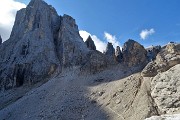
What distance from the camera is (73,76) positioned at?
51.8 meters

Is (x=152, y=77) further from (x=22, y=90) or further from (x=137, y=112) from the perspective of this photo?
(x=22, y=90)

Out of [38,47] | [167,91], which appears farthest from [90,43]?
[167,91]

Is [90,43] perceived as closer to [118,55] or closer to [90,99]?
[118,55]

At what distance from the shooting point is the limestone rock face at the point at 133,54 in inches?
1873

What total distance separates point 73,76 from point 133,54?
10662mm

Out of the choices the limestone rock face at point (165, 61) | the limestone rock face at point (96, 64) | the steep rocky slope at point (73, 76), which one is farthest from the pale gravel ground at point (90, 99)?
the limestone rock face at point (96, 64)

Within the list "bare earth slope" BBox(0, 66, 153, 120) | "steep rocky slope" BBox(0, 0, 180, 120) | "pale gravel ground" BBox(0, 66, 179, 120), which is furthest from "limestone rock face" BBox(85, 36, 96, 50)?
"bare earth slope" BBox(0, 66, 153, 120)

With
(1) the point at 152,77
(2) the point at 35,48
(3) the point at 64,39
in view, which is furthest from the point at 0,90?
(1) the point at 152,77

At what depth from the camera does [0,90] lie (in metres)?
65.1

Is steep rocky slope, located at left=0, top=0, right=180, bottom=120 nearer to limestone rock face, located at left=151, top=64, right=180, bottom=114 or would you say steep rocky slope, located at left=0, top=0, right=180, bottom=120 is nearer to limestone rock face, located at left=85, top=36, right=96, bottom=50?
limestone rock face, located at left=151, top=64, right=180, bottom=114

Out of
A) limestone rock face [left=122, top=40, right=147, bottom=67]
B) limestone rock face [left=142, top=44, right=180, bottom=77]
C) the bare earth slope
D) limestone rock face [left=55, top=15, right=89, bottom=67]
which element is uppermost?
limestone rock face [left=55, top=15, right=89, bottom=67]

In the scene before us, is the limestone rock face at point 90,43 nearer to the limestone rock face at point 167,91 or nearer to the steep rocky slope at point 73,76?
the steep rocky slope at point 73,76

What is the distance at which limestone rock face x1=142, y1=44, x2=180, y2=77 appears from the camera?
3203cm

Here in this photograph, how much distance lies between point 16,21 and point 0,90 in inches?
1063
